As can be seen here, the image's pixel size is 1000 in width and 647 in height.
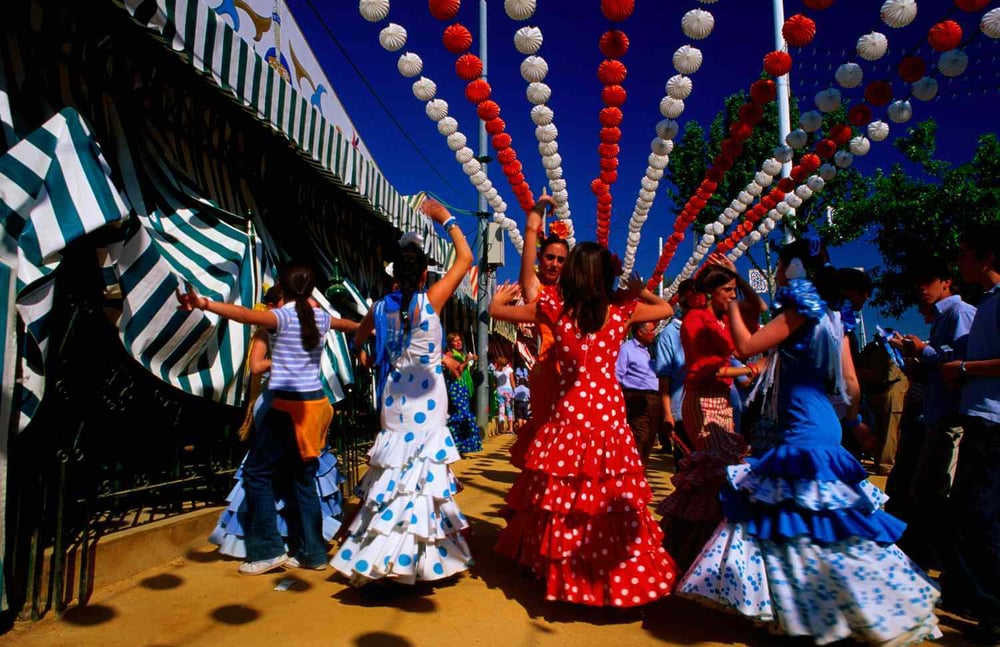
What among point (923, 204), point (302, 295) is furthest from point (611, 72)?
point (923, 204)

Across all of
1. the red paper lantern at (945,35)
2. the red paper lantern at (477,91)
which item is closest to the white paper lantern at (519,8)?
the red paper lantern at (477,91)

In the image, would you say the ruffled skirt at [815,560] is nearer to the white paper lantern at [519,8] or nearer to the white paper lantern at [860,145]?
the white paper lantern at [519,8]

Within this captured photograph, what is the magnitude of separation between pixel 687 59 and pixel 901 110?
1.98 metres

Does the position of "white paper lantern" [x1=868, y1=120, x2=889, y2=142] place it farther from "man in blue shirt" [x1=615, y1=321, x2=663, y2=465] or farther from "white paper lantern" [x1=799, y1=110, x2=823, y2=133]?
"man in blue shirt" [x1=615, y1=321, x2=663, y2=465]

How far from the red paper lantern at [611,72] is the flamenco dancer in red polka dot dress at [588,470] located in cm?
286

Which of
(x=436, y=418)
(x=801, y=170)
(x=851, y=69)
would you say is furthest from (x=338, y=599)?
(x=801, y=170)

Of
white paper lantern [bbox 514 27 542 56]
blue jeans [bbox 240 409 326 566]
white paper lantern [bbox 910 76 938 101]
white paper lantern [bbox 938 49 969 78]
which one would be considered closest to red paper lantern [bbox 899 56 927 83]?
white paper lantern [bbox 910 76 938 101]

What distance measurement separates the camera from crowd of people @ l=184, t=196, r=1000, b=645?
→ 2785 mm

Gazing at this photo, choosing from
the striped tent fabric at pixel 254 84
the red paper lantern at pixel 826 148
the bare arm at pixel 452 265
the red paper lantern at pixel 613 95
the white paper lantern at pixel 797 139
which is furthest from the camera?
the white paper lantern at pixel 797 139

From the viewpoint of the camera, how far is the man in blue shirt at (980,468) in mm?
3129

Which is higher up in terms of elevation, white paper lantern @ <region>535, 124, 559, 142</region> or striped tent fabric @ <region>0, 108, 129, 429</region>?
white paper lantern @ <region>535, 124, 559, 142</region>

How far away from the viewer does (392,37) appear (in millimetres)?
4930

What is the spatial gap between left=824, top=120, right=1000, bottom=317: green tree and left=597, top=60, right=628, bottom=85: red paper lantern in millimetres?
12928

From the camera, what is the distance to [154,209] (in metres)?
4.54
